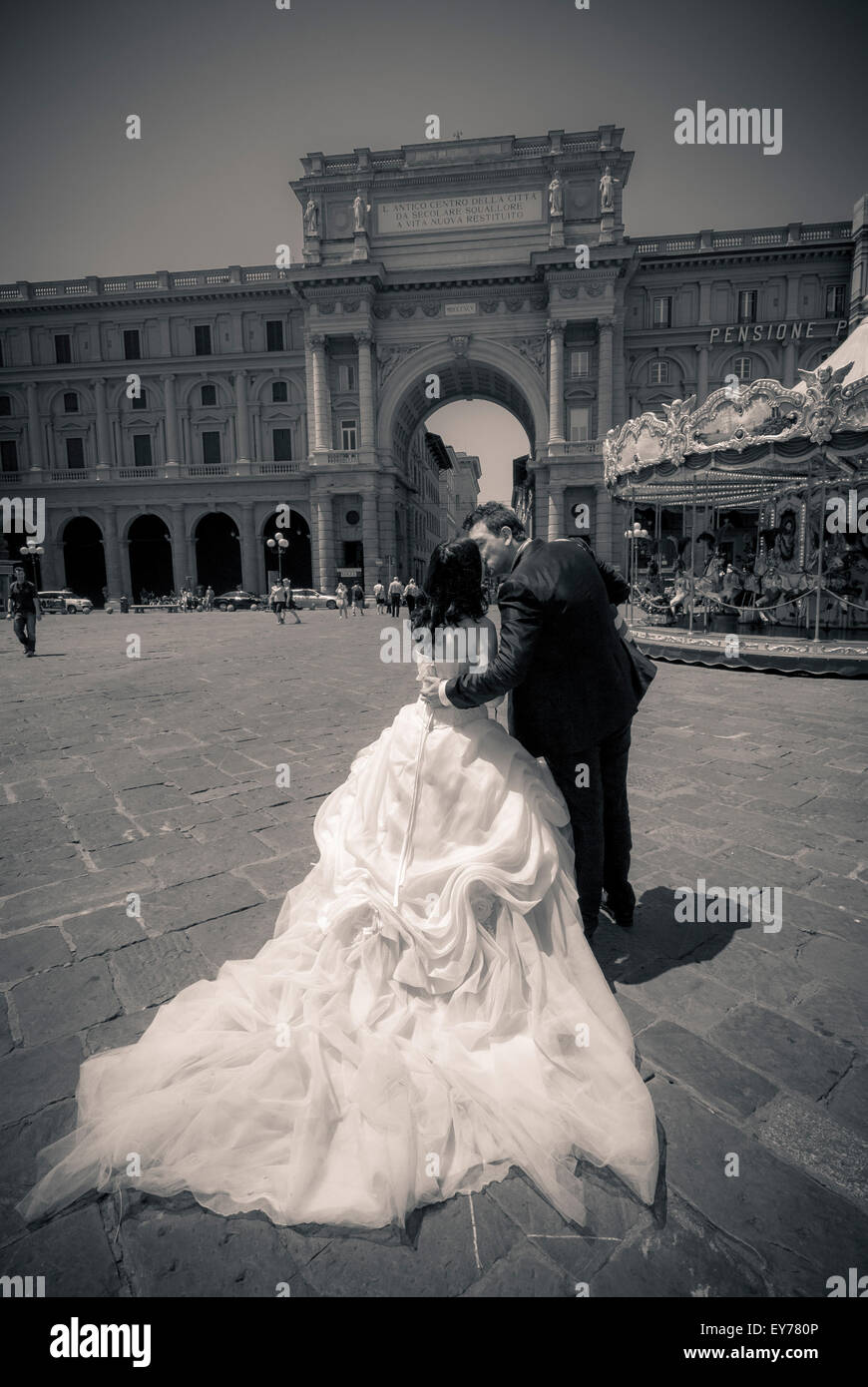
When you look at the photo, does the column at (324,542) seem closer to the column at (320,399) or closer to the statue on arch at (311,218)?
the column at (320,399)

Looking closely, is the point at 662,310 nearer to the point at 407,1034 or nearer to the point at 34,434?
the point at 34,434

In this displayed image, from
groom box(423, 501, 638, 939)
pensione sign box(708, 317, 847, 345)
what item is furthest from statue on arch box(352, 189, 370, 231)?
groom box(423, 501, 638, 939)

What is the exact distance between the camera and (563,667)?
102 inches

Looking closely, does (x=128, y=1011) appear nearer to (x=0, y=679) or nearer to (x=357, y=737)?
(x=357, y=737)

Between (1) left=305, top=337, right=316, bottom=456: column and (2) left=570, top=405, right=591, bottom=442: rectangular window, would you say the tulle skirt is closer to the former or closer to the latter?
(2) left=570, top=405, right=591, bottom=442: rectangular window

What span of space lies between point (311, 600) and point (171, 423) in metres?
15.1

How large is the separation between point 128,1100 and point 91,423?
46.5 meters

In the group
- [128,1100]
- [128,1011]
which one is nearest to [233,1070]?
[128,1100]

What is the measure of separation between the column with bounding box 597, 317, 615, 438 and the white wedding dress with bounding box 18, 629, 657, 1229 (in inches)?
1325

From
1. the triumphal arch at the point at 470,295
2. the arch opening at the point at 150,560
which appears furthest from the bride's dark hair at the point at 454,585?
the arch opening at the point at 150,560

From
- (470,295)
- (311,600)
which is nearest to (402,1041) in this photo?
(311,600)

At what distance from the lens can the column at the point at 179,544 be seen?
40.4 meters

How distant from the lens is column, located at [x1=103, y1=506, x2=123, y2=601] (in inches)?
1613

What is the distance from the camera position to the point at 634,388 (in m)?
36.6
